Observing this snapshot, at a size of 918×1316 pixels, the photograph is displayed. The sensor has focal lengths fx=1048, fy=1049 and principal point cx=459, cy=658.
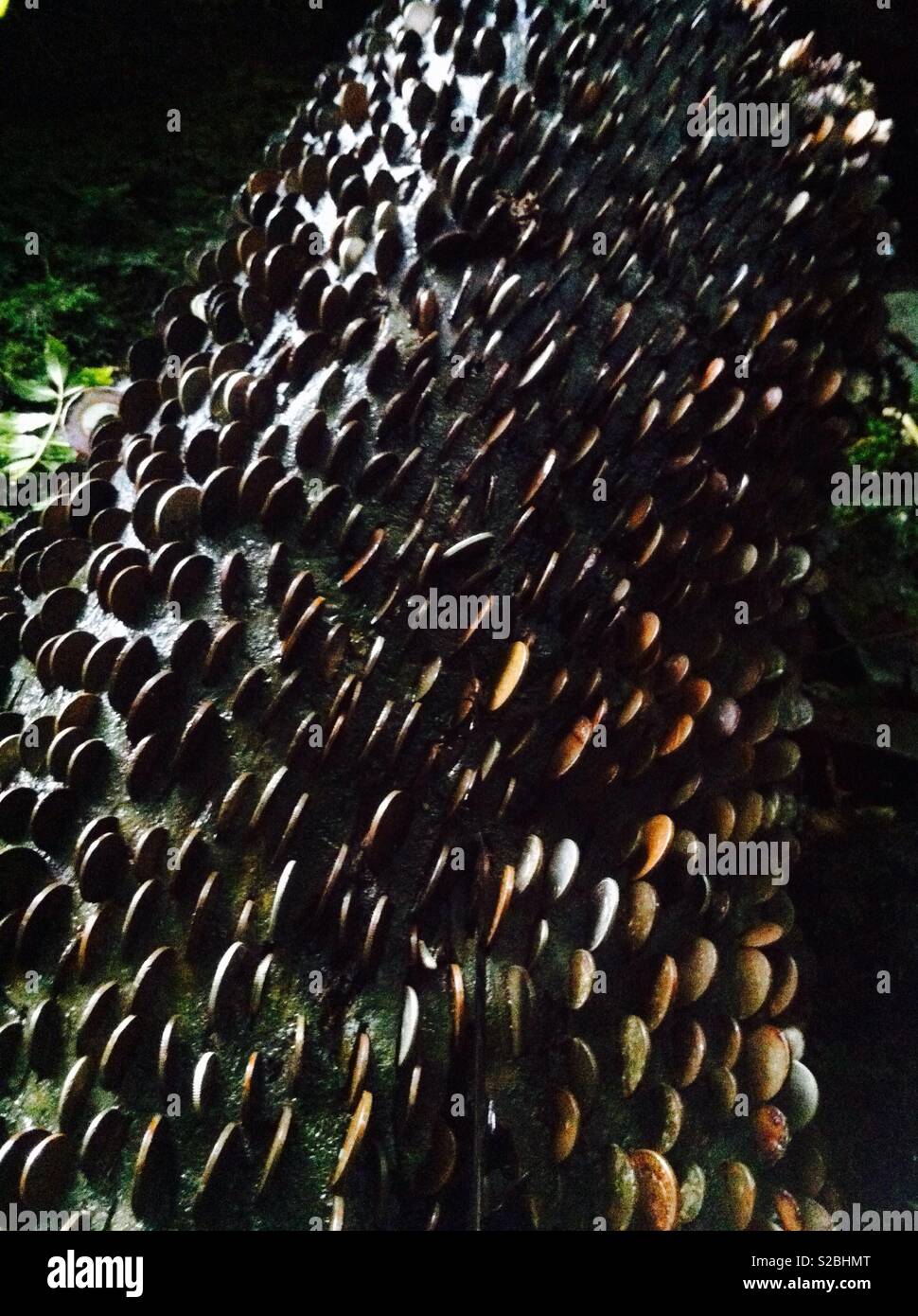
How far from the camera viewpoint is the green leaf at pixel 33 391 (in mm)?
1924

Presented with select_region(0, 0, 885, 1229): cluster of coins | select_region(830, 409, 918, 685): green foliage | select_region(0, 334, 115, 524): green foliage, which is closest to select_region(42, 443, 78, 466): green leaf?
select_region(0, 334, 115, 524): green foliage

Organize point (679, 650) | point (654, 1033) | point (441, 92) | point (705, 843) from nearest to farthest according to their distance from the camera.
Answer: point (654, 1033)
point (705, 843)
point (679, 650)
point (441, 92)

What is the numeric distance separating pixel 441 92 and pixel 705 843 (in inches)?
41.1

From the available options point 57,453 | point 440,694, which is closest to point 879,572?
point 440,694

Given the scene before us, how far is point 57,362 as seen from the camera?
76.4 inches

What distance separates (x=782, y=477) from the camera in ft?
4.75

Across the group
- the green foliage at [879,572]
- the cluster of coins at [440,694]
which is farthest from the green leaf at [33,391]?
the green foliage at [879,572]

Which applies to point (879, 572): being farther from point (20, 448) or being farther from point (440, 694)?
point (20, 448)

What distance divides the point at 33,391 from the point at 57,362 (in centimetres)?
7

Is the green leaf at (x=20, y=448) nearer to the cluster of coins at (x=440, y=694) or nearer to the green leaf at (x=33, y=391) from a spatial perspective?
the green leaf at (x=33, y=391)

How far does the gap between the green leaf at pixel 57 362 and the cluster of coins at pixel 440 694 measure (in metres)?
0.52
